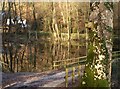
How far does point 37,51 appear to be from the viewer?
3.95 m

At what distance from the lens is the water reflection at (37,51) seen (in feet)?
12.9

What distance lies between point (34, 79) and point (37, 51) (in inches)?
14.7

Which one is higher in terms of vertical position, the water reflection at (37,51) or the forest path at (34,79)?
the water reflection at (37,51)

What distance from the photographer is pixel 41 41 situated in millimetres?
3939

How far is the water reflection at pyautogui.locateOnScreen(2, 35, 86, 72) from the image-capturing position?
3932mm

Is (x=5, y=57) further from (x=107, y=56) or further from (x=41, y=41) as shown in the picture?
(x=107, y=56)

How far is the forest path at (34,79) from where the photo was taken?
3.97 m

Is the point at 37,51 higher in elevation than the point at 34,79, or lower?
higher

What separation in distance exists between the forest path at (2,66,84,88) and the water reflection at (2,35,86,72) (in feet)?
0.32

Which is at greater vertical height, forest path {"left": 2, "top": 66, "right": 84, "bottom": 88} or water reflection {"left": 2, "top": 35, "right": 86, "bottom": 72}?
water reflection {"left": 2, "top": 35, "right": 86, "bottom": 72}

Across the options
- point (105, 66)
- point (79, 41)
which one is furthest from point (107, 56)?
point (79, 41)

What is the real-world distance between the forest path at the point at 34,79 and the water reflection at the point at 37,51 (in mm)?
99

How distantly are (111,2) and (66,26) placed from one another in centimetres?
65

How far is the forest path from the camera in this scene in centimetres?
397
